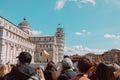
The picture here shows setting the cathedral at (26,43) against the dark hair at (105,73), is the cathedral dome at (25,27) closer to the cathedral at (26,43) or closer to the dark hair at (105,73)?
the cathedral at (26,43)

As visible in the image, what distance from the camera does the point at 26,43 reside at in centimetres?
10206

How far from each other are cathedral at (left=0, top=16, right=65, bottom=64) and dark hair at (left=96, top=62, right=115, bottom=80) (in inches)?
2718

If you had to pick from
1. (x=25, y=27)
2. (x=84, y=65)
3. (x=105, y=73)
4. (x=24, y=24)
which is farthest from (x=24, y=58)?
(x=24, y=24)

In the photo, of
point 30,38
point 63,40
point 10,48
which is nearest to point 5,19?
point 10,48

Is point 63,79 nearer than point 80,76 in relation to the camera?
No

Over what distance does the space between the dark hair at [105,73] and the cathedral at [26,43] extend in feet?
226

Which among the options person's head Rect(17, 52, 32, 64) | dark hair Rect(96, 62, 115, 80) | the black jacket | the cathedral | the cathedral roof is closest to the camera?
the black jacket

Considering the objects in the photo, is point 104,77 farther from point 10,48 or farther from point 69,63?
point 10,48

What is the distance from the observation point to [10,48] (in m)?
81.6

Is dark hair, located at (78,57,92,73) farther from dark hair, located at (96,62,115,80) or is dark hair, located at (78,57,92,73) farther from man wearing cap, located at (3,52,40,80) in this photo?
man wearing cap, located at (3,52,40,80)

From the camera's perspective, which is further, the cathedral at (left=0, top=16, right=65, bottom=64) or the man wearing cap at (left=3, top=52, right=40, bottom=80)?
the cathedral at (left=0, top=16, right=65, bottom=64)

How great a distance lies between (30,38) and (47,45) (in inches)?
397

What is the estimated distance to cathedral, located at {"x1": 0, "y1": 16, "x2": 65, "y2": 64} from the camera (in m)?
77.4

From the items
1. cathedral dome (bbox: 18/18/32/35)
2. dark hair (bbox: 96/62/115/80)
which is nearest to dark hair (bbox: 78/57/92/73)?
dark hair (bbox: 96/62/115/80)
